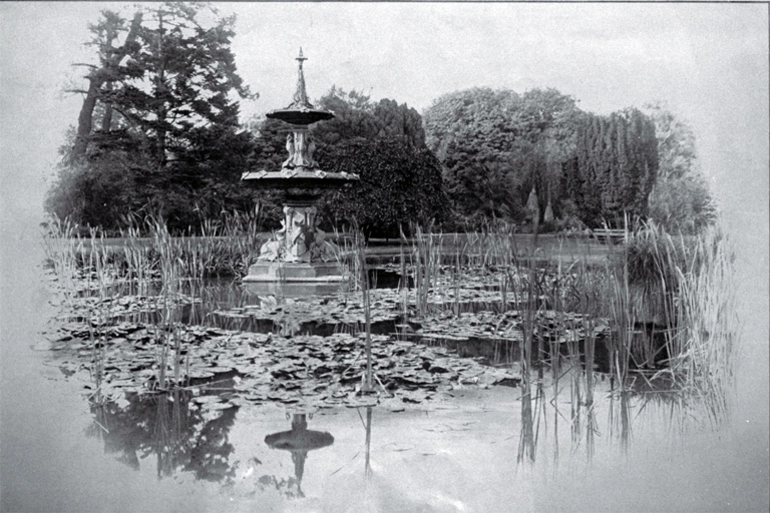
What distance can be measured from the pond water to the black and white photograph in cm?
1

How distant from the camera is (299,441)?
3.29m

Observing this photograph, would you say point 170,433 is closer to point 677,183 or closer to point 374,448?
point 374,448

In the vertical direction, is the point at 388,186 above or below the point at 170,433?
above

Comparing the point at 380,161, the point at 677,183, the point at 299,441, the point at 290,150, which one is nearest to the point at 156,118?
the point at 290,150

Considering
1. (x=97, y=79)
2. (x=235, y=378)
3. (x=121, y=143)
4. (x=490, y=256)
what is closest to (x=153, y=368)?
(x=235, y=378)

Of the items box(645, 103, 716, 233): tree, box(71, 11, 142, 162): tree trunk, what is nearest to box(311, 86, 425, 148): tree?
box(71, 11, 142, 162): tree trunk

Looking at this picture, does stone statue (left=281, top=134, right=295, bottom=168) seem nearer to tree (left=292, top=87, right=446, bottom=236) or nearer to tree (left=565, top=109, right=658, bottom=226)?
tree (left=292, top=87, right=446, bottom=236)

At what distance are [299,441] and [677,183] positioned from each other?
91.9 inches

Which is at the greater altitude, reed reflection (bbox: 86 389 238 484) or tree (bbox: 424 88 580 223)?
tree (bbox: 424 88 580 223)

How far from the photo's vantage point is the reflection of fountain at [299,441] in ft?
Answer: 10.8

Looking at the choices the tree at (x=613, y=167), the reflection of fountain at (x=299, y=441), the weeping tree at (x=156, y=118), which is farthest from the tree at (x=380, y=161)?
the reflection of fountain at (x=299, y=441)

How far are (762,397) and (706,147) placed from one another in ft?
4.40

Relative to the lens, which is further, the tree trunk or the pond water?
the tree trunk

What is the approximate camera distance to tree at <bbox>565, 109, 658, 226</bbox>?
3.69 meters
